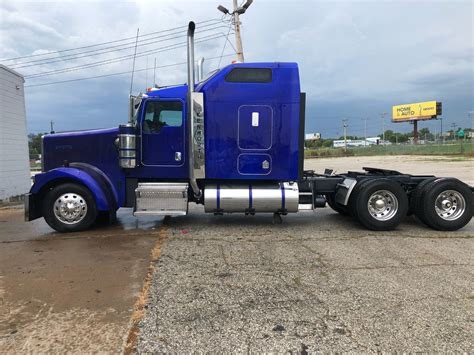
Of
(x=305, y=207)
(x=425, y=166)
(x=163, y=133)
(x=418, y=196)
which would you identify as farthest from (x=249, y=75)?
(x=425, y=166)

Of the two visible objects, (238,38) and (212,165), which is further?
(238,38)

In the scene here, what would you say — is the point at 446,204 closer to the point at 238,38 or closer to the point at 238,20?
the point at 238,38

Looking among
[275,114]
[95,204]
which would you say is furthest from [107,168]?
[275,114]

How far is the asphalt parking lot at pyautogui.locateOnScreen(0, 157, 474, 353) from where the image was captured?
10.6 ft

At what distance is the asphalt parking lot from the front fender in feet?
2.02

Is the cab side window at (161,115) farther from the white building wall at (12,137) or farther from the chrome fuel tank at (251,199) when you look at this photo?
the white building wall at (12,137)

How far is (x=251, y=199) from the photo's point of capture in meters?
7.31

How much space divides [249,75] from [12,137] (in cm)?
986

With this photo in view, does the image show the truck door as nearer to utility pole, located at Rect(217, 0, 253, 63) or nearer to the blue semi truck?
the blue semi truck

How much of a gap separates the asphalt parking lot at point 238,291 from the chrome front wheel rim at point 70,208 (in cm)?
39

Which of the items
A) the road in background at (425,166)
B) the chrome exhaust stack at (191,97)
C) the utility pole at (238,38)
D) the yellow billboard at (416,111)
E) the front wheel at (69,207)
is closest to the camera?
the chrome exhaust stack at (191,97)

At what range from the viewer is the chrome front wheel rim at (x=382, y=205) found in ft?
23.8

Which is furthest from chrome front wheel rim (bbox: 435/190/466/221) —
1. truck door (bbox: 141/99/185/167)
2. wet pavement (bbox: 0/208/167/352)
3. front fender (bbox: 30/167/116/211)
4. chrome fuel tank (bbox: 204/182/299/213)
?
front fender (bbox: 30/167/116/211)

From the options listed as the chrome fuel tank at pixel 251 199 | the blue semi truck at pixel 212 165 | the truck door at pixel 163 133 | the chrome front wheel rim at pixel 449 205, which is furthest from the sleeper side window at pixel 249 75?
the chrome front wheel rim at pixel 449 205
